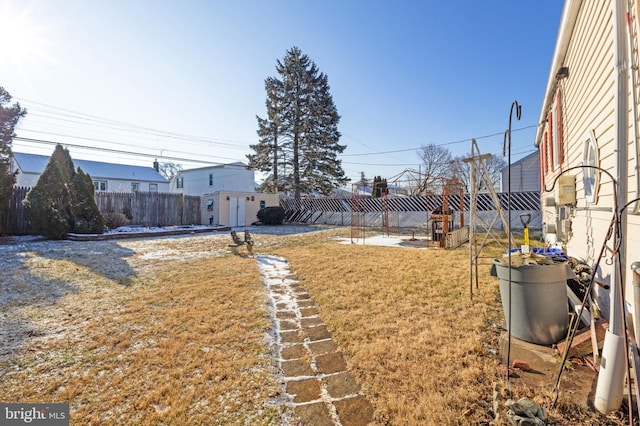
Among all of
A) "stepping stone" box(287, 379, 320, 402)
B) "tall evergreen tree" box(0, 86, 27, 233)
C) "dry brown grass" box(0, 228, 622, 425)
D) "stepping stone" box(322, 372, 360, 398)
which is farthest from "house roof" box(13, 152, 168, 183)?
"stepping stone" box(322, 372, 360, 398)

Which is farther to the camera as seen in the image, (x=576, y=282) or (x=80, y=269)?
(x=80, y=269)

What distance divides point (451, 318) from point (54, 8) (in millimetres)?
8290

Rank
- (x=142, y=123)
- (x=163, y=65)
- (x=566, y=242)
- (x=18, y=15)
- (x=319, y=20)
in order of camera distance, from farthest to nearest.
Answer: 1. (x=142, y=123)
2. (x=163, y=65)
3. (x=319, y=20)
4. (x=18, y=15)
5. (x=566, y=242)

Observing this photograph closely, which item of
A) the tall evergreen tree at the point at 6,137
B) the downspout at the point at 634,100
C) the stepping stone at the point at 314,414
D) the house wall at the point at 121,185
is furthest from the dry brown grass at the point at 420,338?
the house wall at the point at 121,185

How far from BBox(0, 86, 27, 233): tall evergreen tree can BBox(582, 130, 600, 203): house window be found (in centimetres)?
1436

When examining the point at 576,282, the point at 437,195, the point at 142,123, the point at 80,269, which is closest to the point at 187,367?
the point at 576,282

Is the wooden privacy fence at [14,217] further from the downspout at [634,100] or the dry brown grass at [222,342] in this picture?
the downspout at [634,100]

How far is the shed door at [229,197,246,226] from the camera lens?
15.8 m

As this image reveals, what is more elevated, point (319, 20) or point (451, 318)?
point (319, 20)

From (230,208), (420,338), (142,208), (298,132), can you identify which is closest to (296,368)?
(420,338)

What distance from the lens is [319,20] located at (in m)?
8.04

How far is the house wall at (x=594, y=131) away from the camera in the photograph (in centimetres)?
217

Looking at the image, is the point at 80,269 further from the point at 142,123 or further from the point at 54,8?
the point at 142,123

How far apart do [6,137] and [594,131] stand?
14.5 m
